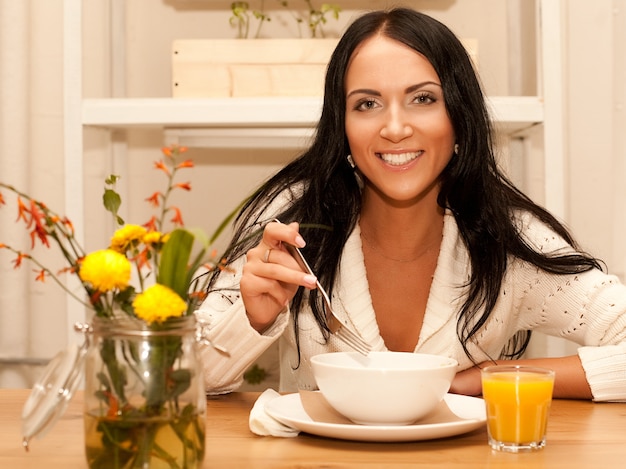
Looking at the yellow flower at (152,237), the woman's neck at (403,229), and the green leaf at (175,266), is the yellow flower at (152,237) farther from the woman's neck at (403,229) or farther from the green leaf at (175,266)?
the woman's neck at (403,229)

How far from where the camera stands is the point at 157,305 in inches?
27.0

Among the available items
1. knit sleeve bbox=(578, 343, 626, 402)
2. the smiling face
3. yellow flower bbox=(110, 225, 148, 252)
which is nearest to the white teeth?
the smiling face

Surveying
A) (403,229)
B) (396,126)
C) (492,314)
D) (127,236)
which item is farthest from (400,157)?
(127,236)

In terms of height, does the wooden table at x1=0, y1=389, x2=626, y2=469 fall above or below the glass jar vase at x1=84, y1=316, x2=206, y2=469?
below

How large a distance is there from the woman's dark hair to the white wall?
0.42 metres

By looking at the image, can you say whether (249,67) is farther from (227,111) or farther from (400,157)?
(400,157)

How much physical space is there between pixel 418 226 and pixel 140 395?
1.11 metres

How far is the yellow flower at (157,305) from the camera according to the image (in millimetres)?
685

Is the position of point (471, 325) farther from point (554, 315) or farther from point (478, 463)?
point (478, 463)

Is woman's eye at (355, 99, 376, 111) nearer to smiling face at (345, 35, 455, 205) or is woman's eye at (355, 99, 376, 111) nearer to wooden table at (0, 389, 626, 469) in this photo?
smiling face at (345, 35, 455, 205)

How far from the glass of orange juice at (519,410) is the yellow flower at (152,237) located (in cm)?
39

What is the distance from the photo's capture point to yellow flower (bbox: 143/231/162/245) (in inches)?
28.5

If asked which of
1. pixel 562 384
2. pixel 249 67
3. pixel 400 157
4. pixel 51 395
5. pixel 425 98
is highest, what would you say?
pixel 249 67

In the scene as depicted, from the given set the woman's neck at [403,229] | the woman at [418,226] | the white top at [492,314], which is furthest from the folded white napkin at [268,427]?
the woman's neck at [403,229]
